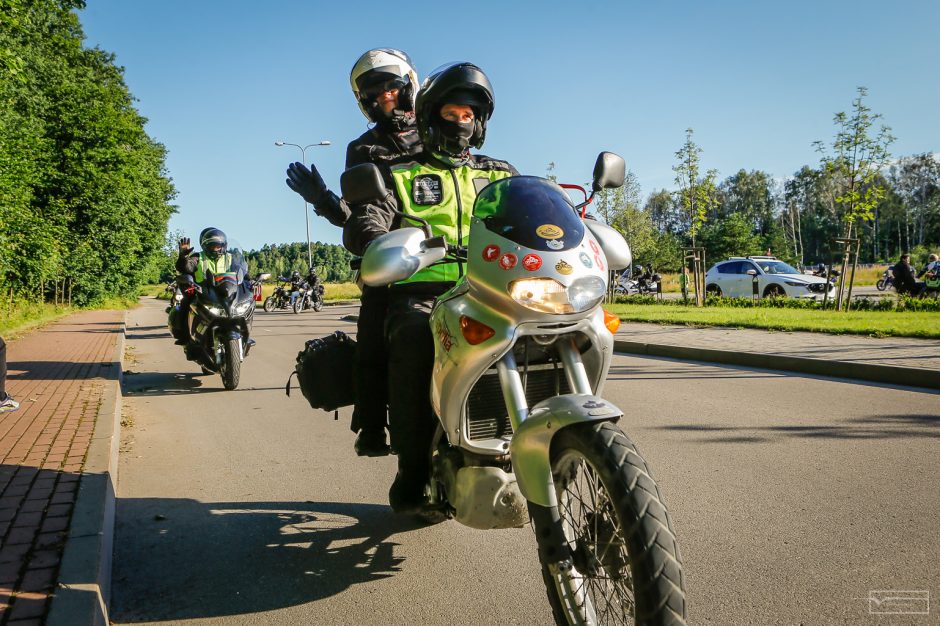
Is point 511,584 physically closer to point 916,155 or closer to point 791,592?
point 791,592

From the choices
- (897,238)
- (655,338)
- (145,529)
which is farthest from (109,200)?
(897,238)

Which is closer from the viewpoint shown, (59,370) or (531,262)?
(531,262)

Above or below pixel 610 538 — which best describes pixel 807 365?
below

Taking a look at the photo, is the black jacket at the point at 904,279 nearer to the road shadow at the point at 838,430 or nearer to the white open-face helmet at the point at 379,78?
the road shadow at the point at 838,430

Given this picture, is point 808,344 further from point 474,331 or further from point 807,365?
point 474,331

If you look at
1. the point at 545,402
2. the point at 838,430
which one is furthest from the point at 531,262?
the point at 838,430

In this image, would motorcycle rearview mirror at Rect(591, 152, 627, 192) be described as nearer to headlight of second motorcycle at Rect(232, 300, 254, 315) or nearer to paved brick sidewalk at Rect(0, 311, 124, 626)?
paved brick sidewalk at Rect(0, 311, 124, 626)

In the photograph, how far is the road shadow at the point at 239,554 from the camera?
286cm

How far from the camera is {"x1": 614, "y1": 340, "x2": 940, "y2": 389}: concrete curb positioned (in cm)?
704

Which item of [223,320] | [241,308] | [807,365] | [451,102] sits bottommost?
[807,365]

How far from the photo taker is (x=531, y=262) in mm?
2182

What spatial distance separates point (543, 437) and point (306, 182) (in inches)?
76.9

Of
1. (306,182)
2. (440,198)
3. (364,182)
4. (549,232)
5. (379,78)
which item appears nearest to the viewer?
(549,232)

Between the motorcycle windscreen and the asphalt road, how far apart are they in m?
1.40
